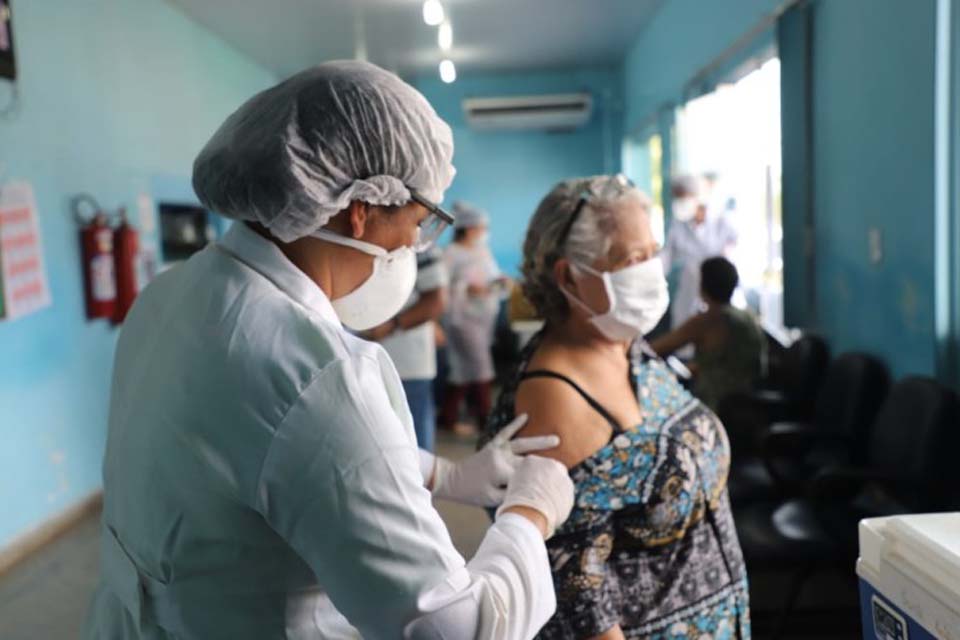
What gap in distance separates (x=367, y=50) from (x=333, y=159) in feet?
22.5

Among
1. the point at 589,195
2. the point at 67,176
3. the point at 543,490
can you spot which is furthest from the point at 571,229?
the point at 67,176

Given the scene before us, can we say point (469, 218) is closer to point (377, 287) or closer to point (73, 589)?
point (73, 589)

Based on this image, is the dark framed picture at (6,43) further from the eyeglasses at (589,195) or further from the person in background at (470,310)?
the eyeglasses at (589,195)

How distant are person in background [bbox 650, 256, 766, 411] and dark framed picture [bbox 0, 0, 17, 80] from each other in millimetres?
2877

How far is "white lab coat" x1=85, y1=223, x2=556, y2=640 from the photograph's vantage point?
764 mm

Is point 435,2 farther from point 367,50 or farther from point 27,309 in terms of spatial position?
point 367,50

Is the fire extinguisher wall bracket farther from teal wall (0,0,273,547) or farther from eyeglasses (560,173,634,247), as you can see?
eyeglasses (560,173,634,247)

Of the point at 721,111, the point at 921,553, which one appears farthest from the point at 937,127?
the point at 721,111

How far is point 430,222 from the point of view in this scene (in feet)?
3.59

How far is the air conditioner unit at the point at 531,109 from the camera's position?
27.3ft

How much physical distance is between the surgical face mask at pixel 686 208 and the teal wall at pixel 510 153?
11.5ft

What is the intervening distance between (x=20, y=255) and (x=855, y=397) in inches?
131

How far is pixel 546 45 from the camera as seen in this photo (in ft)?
24.6

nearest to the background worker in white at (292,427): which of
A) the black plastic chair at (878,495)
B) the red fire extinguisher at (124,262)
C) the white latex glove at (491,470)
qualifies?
the white latex glove at (491,470)
